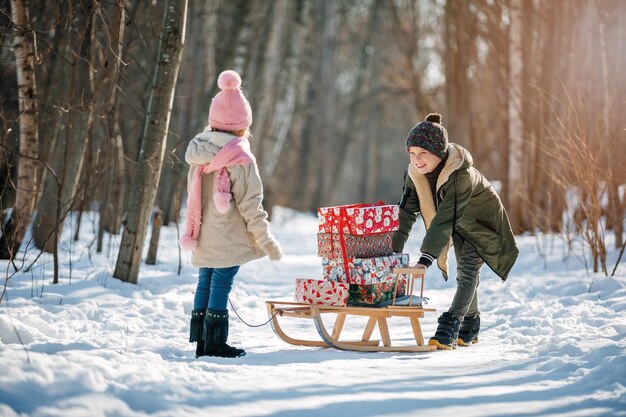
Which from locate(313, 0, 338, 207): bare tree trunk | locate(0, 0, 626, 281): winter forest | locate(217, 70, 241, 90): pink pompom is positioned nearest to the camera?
locate(217, 70, 241, 90): pink pompom

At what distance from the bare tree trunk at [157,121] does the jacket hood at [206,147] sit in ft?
6.94

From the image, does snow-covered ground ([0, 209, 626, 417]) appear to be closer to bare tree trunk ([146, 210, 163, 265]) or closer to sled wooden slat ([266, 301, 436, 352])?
sled wooden slat ([266, 301, 436, 352])

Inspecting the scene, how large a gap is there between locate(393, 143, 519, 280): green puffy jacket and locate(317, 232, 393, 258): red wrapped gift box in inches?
12.8

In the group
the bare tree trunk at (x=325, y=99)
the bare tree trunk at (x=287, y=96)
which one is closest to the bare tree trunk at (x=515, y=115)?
the bare tree trunk at (x=287, y=96)

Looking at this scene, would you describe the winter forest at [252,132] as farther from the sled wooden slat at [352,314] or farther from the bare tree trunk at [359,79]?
the sled wooden slat at [352,314]

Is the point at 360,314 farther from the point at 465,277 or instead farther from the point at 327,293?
the point at 465,277

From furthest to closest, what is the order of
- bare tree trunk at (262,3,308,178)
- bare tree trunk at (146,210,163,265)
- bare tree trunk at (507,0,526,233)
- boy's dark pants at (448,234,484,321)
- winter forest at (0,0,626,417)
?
bare tree trunk at (262,3,308,178) → bare tree trunk at (507,0,526,233) → bare tree trunk at (146,210,163,265) → winter forest at (0,0,626,417) → boy's dark pants at (448,234,484,321)

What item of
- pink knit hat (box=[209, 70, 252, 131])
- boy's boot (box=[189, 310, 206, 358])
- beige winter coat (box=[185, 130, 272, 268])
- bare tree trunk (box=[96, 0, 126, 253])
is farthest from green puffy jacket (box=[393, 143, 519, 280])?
bare tree trunk (box=[96, 0, 126, 253])

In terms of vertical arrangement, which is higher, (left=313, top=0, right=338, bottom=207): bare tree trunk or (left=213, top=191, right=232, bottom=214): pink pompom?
(left=313, top=0, right=338, bottom=207): bare tree trunk

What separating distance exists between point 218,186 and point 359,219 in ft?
3.44

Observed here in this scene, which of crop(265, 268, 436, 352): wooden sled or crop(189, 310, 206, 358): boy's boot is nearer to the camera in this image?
crop(189, 310, 206, 358): boy's boot

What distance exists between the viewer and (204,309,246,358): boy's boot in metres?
4.66

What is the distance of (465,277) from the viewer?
17.5ft

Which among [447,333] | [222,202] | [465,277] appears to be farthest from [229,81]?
[447,333]
